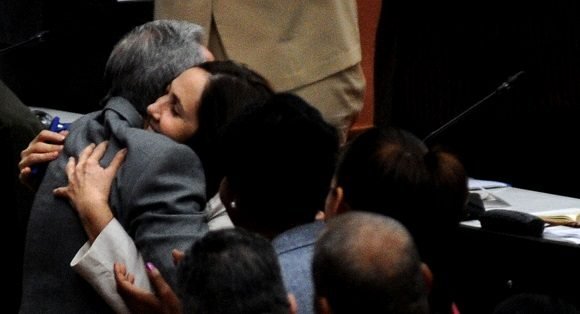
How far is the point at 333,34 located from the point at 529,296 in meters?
1.28

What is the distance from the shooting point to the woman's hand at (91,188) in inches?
95.6

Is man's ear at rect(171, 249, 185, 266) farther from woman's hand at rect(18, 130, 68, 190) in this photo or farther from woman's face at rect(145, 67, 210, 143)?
woman's hand at rect(18, 130, 68, 190)

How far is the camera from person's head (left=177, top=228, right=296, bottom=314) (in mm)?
1978

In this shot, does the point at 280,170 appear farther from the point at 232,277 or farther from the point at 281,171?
the point at 232,277

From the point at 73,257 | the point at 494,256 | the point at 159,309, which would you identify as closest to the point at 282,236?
the point at 159,309

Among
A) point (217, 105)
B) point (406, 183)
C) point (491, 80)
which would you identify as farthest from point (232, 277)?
point (491, 80)

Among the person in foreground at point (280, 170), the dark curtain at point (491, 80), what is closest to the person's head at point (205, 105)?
the person in foreground at point (280, 170)

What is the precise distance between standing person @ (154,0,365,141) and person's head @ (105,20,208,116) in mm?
824

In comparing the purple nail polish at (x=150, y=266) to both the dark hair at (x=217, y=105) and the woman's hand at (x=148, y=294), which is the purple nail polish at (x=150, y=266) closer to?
the woman's hand at (x=148, y=294)

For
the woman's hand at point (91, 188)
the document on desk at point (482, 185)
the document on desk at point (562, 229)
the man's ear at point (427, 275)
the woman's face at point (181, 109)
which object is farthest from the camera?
the document on desk at point (482, 185)

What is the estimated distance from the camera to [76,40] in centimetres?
493

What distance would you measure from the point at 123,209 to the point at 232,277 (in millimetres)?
518

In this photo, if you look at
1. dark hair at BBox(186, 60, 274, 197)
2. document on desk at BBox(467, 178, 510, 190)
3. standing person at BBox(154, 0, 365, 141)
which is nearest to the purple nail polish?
dark hair at BBox(186, 60, 274, 197)

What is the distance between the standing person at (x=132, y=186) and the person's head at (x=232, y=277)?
31cm
